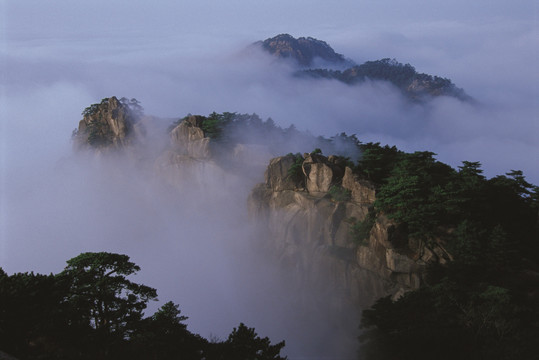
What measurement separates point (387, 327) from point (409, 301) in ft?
8.24

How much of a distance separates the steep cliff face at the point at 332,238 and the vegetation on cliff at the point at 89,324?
1564 centimetres

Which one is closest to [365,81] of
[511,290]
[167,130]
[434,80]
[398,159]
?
[434,80]

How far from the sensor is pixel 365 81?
605ft

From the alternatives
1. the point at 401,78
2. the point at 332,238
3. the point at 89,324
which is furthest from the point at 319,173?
the point at 401,78

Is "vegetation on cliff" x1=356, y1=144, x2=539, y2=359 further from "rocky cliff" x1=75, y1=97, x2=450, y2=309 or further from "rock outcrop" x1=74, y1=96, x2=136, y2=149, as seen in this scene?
"rock outcrop" x1=74, y1=96, x2=136, y2=149

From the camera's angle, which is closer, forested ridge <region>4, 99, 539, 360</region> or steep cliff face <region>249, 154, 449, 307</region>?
forested ridge <region>4, 99, 539, 360</region>

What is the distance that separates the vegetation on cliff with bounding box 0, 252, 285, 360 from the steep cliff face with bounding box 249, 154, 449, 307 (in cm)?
1564

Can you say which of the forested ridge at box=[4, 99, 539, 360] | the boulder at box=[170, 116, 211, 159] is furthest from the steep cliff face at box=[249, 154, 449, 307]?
the boulder at box=[170, 116, 211, 159]

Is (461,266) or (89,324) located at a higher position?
(461,266)

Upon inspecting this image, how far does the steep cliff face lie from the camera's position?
30156mm

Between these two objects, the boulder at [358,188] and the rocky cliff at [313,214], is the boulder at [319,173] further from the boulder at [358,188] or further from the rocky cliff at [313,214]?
the boulder at [358,188]

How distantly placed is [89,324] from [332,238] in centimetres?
2364

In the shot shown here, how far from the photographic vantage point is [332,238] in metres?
36.8

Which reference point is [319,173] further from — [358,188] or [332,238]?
[332,238]
